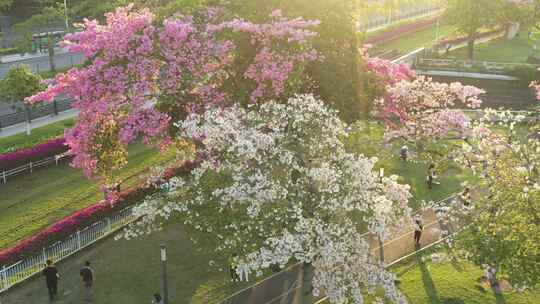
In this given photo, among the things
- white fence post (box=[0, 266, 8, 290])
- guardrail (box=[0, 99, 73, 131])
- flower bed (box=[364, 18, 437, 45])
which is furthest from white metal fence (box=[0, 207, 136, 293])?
flower bed (box=[364, 18, 437, 45])

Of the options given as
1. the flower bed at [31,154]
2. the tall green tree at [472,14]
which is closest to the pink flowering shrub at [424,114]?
the flower bed at [31,154]

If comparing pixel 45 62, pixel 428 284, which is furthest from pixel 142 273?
pixel 45 62

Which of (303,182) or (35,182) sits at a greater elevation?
(303,182)

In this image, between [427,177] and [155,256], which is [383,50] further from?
[155,256]

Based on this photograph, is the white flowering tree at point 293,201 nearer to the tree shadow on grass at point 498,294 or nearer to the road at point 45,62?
the tree shadow on grass at point 498,294

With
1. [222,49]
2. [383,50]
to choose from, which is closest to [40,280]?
[222,49]

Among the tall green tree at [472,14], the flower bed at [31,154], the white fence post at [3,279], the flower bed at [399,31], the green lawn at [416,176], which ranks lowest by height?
the green lawn at [416,176]
